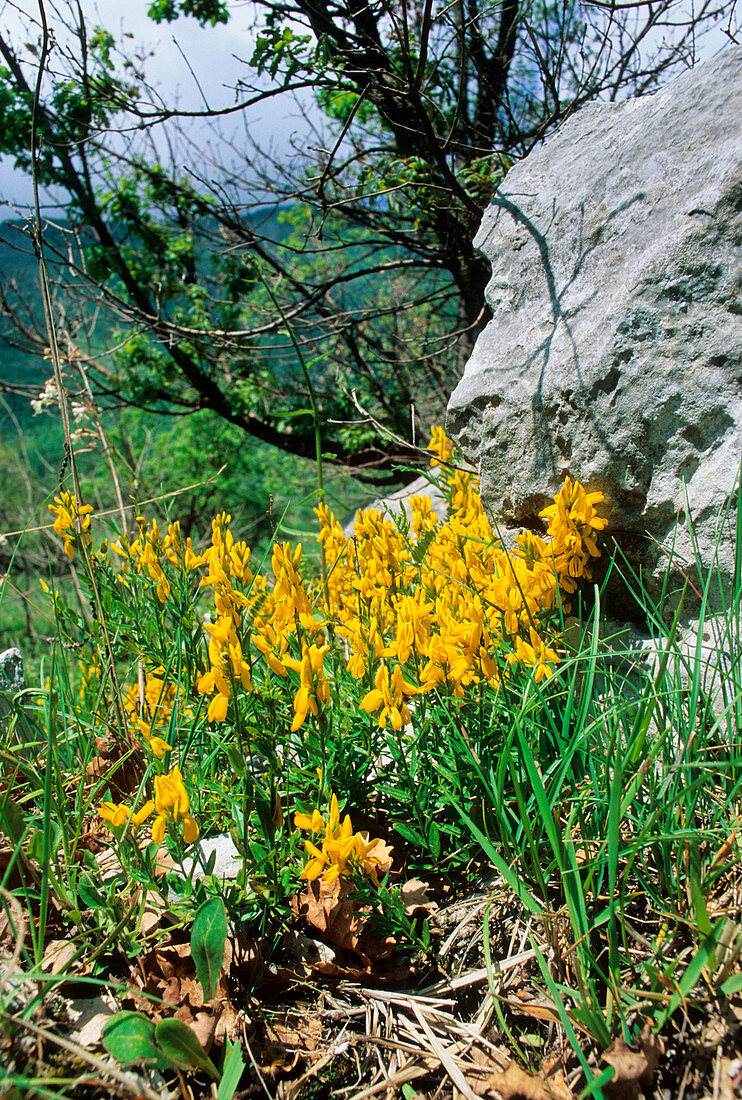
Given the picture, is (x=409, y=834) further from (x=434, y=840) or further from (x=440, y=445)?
(x=440, y=445)

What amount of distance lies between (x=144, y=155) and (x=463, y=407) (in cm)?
555

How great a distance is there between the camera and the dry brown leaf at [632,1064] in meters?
1.17

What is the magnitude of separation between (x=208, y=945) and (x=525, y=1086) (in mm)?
654

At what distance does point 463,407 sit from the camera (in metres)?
2.74

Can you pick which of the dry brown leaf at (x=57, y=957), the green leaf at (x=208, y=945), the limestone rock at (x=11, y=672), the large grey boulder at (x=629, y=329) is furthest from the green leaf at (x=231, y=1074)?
the limestone rock at (x=11, y=672)

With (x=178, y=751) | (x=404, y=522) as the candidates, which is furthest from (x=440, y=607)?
(x=404, y=522)

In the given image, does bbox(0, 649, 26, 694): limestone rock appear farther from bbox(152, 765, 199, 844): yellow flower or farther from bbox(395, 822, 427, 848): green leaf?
bbox(395, 822, 427, 848): green leaf

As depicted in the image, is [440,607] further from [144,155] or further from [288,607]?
[144,155]

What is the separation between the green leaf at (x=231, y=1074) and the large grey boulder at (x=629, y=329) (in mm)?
1740

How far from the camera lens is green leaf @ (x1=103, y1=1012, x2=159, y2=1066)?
121 cm

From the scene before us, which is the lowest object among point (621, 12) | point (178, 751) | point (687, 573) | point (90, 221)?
point (687, 573)

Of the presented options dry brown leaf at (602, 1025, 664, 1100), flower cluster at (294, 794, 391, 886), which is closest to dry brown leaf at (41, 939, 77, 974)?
flower cluster at (294, 794, 391, 886)

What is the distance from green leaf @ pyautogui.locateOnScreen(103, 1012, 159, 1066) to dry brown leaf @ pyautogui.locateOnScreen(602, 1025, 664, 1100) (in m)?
0.83

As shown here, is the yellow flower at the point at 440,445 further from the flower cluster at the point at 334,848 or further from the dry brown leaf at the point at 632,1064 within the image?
the dry brown leaf at the point at 632,1064
